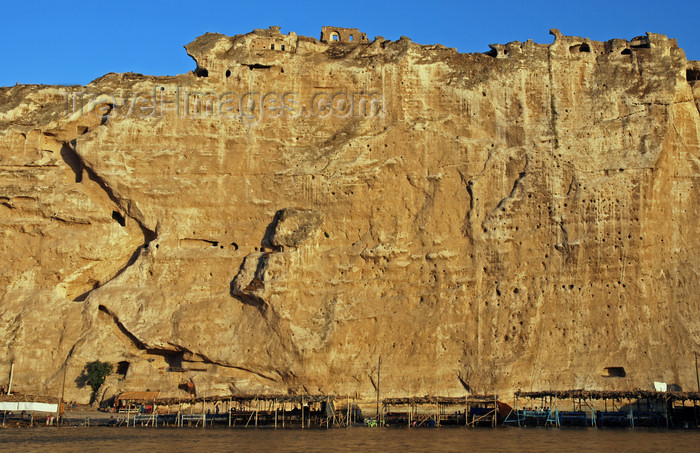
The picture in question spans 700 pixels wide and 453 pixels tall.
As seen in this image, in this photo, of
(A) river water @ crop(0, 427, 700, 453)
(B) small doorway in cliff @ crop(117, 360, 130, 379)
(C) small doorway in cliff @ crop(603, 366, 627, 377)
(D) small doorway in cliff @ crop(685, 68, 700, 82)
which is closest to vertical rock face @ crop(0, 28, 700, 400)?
(B) small doorway in cliff @ crop(117, 360, 130, 379)

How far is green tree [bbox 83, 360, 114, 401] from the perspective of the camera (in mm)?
25109

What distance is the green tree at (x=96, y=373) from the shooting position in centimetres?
2511

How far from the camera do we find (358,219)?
88.1 ft

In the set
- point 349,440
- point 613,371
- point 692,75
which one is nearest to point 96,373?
point 349,440

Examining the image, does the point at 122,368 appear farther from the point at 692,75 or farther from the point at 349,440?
the point at 692,75

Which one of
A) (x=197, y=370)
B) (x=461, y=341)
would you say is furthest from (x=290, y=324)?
(x=461, y=341)

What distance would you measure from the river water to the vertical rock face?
231cm

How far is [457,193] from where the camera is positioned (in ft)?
88.4

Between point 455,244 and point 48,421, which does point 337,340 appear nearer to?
point 455,244

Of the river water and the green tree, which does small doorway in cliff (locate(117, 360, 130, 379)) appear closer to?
the green tree

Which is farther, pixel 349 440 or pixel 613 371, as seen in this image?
pixel 613 371

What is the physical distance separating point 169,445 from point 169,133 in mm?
12065

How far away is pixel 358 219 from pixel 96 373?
31.6ft

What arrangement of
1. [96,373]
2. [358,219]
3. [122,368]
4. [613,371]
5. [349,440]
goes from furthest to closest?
1. [358,219]
2. [122,368]
3. [96,373]
4. [613,371]
5. [349,440]
